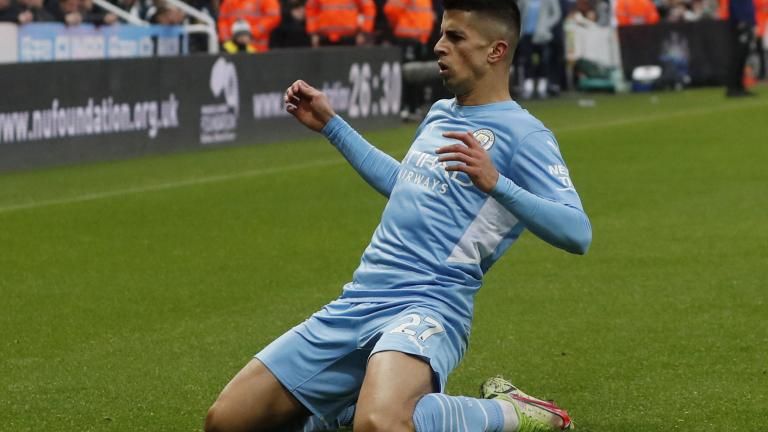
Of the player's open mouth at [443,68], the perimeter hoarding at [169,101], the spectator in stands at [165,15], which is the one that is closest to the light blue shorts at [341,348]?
the player's open mouth at [443,68]

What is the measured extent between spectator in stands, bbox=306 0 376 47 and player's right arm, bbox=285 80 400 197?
A: 58.6 ft

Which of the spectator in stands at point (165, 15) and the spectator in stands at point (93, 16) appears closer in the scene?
the spectator in stands at point (93, 16)

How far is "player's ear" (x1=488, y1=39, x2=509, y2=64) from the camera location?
5742 mm

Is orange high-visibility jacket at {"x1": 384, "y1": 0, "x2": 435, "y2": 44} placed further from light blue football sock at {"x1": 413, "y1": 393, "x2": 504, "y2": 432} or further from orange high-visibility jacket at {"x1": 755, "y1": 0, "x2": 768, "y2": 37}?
light blue football sock at {"x1": 413, "y1": 393, "x2": 504, "y2": 432}

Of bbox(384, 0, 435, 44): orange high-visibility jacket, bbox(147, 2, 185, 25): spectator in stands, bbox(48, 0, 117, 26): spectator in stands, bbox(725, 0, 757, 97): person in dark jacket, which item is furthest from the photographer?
bbox(725, 0, 757, 97): person in dark jacket

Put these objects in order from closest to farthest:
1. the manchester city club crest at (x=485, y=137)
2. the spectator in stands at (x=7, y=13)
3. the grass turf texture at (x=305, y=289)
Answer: the manchester city club crest at (x=485, y=137)
the grass turf texture at (x=305, y=289)
the spectator in stands at (x=7, y=13)

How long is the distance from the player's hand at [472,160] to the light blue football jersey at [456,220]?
38cm

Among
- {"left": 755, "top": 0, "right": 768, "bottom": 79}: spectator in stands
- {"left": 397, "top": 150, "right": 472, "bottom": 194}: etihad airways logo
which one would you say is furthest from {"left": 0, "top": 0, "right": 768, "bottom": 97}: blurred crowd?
{"left": 397, "top": 150, "right": 472, "bottom": 194}: etihad airways logo

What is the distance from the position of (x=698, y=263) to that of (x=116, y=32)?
511 inches

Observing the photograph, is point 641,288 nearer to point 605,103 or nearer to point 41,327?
point 41,327

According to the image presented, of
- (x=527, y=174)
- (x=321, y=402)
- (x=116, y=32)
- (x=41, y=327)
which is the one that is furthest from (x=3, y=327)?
(x=116, y=32)

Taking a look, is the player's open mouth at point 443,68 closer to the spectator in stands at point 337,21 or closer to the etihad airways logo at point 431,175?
the etihad airways logo at point 431,175

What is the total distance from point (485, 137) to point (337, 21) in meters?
18.5

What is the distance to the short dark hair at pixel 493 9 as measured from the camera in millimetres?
5742
